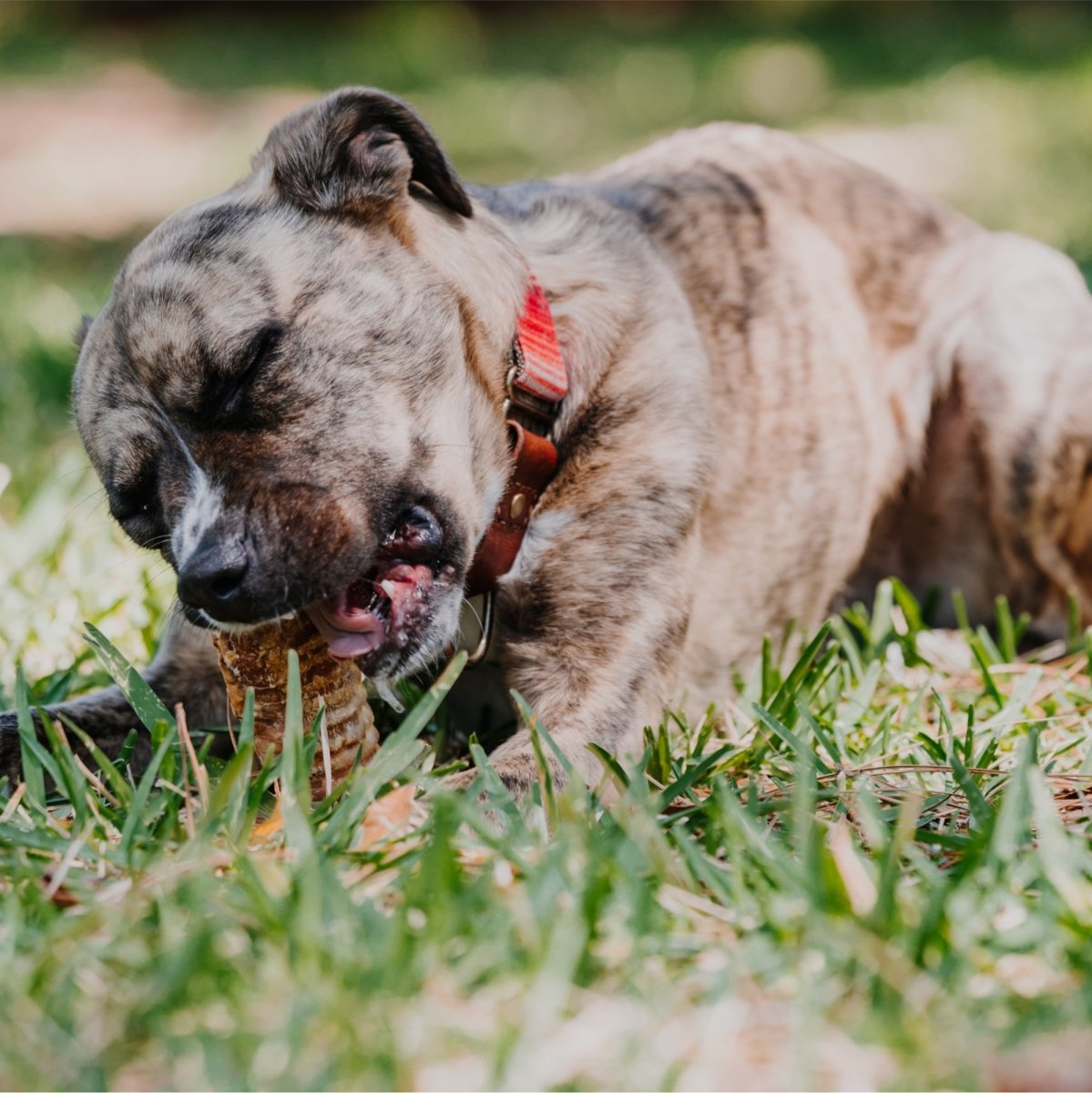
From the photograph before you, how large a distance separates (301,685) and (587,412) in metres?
0.95

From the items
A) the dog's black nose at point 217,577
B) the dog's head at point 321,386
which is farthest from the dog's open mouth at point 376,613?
the dog's black nose at point 217,577

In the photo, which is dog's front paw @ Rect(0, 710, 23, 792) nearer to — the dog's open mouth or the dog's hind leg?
the dog's open mouth

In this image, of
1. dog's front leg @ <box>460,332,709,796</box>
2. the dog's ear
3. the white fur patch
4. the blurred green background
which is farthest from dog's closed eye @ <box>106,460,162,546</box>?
the blurred green background

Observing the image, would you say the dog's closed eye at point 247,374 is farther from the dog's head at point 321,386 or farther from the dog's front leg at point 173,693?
the dog's front leg at point 173,693

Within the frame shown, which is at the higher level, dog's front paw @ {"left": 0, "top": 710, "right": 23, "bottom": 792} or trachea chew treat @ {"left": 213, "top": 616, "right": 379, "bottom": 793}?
trachea chew treat @ {"left": 213, "top": 616, "right": 379, "bottom": 793}

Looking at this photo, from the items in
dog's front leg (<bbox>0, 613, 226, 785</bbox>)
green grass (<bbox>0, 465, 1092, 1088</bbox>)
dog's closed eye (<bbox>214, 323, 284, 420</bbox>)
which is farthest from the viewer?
dog's front leg (<bbox>0, 613, 226, 785</bbox>)

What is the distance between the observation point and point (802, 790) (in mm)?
2223

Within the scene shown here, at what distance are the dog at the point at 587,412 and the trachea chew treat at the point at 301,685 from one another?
0.06 meters

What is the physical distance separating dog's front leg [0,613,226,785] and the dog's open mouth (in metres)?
0.46

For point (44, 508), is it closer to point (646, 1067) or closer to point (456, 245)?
point (456, 245)

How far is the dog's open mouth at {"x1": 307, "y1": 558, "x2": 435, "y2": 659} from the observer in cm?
290

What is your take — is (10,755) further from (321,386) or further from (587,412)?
(587,412)

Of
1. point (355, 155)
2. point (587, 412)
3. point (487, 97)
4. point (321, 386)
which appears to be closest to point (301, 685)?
point (321, 386)

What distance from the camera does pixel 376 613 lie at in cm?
292
